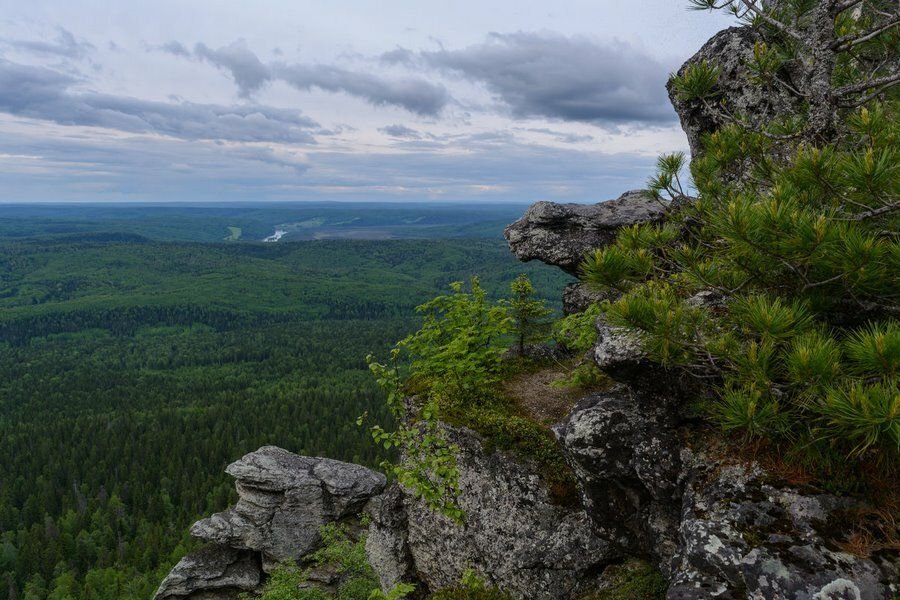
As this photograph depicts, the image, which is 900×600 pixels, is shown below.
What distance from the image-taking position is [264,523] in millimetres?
37344

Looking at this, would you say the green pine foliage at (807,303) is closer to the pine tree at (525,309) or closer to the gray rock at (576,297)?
the pine tree at (525,309)

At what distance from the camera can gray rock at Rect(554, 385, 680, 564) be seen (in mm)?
9430

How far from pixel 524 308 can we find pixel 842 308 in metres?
11.0

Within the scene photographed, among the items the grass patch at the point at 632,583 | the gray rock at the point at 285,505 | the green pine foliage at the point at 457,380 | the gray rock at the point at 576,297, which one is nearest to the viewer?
the grass patch at the point at 632,583

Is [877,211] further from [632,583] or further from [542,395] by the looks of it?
[542,395]

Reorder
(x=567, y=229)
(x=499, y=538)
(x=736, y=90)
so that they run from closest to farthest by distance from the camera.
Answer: (x=499, y=538), (x=736, y=90), (x=567, y=229)

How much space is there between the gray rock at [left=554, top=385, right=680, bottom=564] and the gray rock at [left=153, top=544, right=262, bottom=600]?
1374 inches

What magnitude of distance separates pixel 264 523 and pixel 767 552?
1469 inches

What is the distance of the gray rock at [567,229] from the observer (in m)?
19.6

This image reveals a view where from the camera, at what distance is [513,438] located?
13.9m

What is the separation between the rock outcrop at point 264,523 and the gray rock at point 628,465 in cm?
2949

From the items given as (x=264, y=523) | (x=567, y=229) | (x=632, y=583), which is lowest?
(x=264, y=523)

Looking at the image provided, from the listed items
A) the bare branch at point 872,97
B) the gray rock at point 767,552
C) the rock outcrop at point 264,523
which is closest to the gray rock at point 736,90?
the bare branch at point 872,97

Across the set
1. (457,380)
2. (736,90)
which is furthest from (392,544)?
(736,90)
